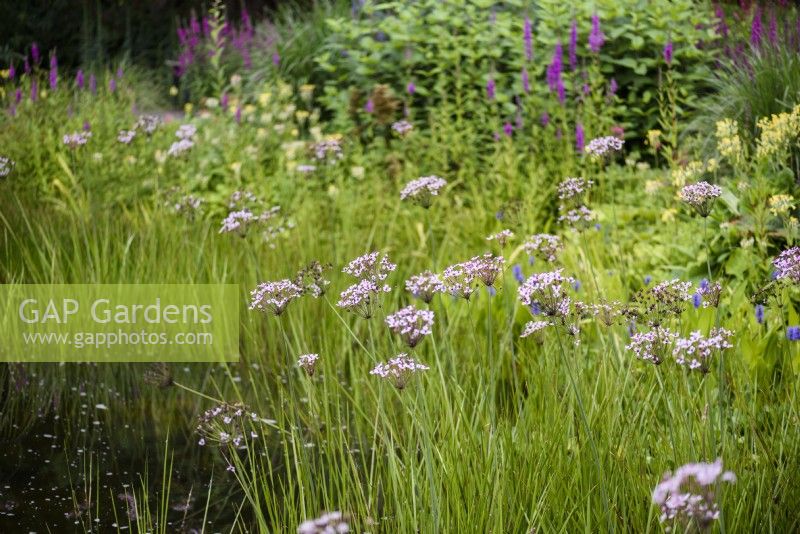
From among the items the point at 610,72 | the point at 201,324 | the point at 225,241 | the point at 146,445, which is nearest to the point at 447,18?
the point at 610,72

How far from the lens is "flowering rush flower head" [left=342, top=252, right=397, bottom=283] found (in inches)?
74.4

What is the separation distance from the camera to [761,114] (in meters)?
4.91

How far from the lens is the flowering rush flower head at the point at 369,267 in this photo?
1.89 metres

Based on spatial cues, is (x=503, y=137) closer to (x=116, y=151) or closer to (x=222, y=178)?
(x=222, y=178)

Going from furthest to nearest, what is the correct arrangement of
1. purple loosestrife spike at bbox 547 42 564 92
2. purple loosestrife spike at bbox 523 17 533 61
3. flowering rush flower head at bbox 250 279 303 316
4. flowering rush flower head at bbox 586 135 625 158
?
1. purple loosestrife spike at bbox 523 17 533 61
2. purple loosestrife spike at bbox 547 42 564 92
3. flowering rush flower head at bbox 586 135 625 158
4. flowering rush flower head at bbox 250 279 303 316

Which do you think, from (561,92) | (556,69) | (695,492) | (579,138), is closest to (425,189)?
(695,492)

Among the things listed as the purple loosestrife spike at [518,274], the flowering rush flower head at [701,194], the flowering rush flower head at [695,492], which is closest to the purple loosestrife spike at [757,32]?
the purple loosestrife spike at [518,274]

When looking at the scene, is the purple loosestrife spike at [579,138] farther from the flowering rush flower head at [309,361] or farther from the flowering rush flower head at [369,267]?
the flowering rush flower head at [309,361]

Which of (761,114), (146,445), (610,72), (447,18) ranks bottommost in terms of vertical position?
(146,445)

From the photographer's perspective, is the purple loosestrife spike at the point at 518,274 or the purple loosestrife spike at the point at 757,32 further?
the purple loosestrife spike at the point at 757,32

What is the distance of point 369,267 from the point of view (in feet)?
6.24

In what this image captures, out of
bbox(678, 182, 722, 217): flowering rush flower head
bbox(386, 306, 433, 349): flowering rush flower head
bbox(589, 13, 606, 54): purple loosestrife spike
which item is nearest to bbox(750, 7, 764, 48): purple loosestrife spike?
bbox(589, 13, 606, 54): purple loosestrife spike

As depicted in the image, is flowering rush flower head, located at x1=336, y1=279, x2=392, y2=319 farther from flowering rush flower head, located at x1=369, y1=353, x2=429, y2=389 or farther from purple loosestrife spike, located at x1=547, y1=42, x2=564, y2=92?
purple loosestrife spike, located at x1=547, y1=42, x2=564, y2=92

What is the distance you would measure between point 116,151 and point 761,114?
4.20 meters
